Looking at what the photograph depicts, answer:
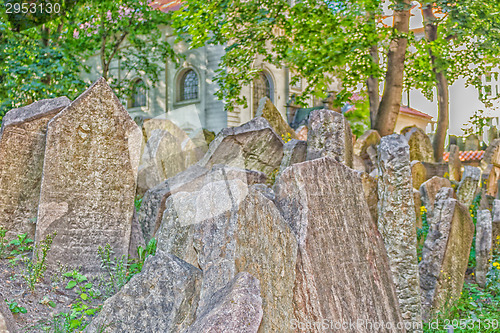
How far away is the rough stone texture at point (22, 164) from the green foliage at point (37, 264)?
473 mm

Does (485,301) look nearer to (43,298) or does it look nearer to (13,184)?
(43,298)

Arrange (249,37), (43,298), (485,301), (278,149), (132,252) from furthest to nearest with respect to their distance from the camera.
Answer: (249,37)
(278,149)
(485,301)
(132,252)
(43,298)

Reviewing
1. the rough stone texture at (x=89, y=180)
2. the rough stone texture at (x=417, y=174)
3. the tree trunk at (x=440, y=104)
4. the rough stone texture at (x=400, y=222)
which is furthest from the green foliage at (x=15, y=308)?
the tree trunk at (x=440, y=104)

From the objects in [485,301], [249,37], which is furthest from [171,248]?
[249,37]

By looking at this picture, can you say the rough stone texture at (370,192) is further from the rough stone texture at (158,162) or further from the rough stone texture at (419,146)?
the rough stone texture at (419,146)

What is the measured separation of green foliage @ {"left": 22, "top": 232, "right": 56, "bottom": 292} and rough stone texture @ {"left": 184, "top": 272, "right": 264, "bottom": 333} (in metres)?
2.15

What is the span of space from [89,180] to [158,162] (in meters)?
2.59

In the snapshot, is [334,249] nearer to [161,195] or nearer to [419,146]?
[161,195]

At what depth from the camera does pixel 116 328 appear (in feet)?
9.20

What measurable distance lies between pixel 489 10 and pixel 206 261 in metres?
9.75

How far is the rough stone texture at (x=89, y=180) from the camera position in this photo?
14.4 ft

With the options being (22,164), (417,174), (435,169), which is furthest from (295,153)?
(435,169)

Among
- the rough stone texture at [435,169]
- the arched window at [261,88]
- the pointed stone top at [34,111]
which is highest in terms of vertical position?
the arched window at [261,88]

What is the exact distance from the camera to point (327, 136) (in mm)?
5434
